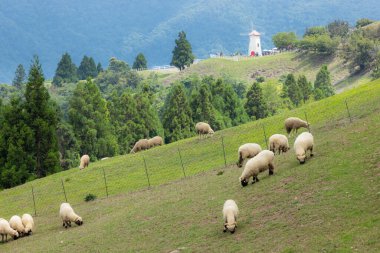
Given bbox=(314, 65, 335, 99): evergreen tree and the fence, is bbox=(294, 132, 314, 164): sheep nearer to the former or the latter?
the fence

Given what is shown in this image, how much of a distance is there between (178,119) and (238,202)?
7024 centimetres

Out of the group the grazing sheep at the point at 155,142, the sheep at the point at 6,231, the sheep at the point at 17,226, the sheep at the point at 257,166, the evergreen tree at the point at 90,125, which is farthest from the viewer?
the evergreen tree at the point at 90,125

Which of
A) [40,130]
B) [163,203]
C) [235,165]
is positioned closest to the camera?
[163,203]

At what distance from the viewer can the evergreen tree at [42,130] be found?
74938mm

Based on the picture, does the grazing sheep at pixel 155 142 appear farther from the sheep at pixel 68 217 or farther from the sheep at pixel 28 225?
the sheep at pixel 68 217

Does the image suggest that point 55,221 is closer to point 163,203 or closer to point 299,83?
point 163,203

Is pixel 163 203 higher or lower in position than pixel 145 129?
lower


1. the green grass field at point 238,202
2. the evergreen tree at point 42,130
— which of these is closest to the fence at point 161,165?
the green grass field at point 238,202

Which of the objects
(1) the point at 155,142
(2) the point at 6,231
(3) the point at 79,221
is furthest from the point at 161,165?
(2) the point at 6,231

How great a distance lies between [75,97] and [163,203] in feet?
196

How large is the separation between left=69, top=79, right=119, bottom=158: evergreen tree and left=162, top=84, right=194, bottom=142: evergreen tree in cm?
962

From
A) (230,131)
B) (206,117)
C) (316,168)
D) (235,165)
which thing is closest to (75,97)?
(206,117)

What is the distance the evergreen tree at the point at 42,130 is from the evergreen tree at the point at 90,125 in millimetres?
16615

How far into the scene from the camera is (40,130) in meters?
74.7
